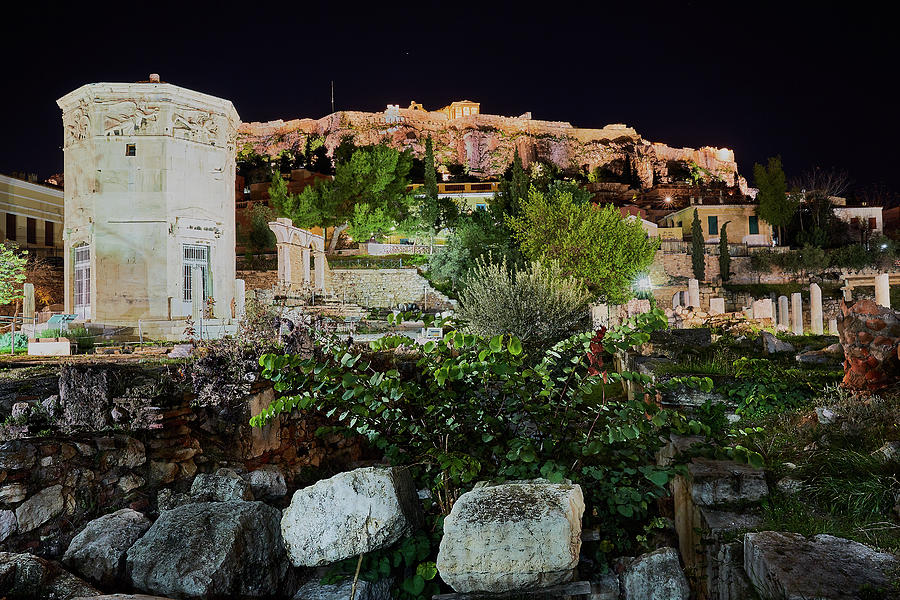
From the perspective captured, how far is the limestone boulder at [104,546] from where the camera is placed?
380 cm

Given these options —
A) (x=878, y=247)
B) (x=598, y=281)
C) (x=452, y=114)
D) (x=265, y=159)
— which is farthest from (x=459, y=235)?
(x=452, y=114)

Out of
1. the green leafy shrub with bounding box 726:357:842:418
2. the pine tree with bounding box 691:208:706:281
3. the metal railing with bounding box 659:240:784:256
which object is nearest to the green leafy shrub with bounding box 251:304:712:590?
the green leafy shrub with bounding box 726:357:842:418

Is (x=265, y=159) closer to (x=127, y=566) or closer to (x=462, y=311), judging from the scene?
(x=462, y=311)

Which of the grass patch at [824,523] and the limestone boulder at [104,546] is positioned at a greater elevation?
the grass patch at [824,523]

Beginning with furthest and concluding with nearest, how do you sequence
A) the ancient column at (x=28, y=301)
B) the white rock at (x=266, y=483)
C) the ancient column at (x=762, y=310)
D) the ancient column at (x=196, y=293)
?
the ancient column at (x=28, y=301) → the ancient column at (x=762, y=310) → the ancient column at (x=196, y=293) → the white rock at (x=266, y=483)

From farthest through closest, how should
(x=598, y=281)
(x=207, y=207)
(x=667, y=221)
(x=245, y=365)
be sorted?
(x=667, y=221) < (x=598, y=281) < (x=207, y=207) < (x=245, y=365)

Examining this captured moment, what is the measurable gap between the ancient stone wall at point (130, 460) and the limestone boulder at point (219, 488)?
1.41ft

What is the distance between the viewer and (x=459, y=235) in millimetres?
28406

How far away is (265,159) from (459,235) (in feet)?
150

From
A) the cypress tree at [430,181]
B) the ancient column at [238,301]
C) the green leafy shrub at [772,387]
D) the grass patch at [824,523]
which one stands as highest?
the cypress tree at [430,181]

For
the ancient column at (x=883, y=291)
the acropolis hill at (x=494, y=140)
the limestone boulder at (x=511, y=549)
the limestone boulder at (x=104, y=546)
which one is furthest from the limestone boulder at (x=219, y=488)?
the acropolis hill at (x=494, y=140)

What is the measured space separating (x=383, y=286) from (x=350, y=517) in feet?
85.1

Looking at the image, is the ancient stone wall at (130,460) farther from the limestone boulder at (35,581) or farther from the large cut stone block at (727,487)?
the large cut stone block at (727,487)

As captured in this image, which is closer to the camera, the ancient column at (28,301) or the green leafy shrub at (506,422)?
the green leafy shrub at (506,422)
